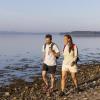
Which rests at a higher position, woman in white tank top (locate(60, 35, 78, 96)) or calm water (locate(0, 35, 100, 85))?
woman in white tank top (locate(60, 35, 78, 96))

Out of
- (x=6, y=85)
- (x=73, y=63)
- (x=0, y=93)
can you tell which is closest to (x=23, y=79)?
(x=6, y=85)

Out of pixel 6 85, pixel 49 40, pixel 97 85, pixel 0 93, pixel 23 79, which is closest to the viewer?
pixel 49 40

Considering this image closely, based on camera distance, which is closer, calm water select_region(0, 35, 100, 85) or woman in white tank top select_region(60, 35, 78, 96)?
woman in white tank top select_region(60, 35, 78, 96)

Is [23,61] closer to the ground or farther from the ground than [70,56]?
closer to the ground

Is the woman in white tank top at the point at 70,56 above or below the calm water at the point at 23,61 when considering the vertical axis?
above

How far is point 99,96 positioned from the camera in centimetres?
1298

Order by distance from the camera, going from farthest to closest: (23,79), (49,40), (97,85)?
(23,79), (97,85), (49,40)


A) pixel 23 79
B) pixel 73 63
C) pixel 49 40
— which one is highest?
pixel 49 40

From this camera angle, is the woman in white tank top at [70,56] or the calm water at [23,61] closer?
the woman in white tank top at [70,56]

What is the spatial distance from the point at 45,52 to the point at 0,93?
16.3 ft

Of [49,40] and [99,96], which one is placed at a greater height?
[49,40]

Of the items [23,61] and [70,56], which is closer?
[70,56]

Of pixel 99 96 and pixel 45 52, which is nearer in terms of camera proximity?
pixel 99 96

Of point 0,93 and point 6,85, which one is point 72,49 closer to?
point 0,93
